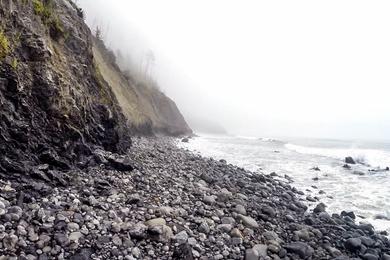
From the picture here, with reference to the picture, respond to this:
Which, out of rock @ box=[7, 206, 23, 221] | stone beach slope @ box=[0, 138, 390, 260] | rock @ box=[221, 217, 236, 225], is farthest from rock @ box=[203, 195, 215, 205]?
rock @ box=[7, 206, 23, 221]

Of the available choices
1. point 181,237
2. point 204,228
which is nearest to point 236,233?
point 204,228

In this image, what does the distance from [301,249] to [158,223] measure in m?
4.49

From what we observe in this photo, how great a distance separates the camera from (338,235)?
1164cm

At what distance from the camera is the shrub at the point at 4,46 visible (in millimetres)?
9520

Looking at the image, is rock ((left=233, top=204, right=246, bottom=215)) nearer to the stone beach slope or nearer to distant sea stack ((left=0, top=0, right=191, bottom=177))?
the stone beach slope

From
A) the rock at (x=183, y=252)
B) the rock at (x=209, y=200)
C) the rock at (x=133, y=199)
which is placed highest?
the rock at (x=133, y=199)

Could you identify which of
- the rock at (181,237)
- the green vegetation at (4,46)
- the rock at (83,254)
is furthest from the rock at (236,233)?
the green vegetation at (4,46)

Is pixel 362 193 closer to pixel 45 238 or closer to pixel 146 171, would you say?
pixel 146 171

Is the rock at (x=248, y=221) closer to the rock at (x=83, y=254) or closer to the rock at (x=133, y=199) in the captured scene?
the rock at (x=133, y=199)

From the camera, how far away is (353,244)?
10648mm

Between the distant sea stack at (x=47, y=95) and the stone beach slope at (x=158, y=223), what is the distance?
3.58 ft

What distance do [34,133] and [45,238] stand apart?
456 cm

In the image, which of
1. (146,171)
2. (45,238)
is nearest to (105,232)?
(45,238)

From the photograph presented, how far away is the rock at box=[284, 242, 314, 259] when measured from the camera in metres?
9.30
